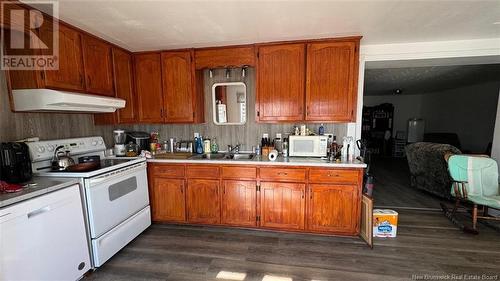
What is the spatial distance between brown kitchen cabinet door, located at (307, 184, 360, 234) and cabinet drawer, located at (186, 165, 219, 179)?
1.17m

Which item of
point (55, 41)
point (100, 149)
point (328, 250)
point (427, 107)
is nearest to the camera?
point (55, 41)

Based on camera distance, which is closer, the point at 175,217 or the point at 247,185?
the point at 247,185

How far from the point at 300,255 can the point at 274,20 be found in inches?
92.8

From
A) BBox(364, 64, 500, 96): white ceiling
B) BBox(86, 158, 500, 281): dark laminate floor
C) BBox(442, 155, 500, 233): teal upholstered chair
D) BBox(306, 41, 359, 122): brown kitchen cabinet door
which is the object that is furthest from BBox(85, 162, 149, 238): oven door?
BBox(364, 64, 500, 96): white ceiling

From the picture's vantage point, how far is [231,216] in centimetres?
266

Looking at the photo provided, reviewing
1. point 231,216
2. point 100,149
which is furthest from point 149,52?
point 231,216

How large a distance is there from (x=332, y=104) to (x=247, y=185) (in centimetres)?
143

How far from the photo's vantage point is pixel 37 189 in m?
1.55

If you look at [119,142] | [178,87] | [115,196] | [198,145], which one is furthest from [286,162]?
[119,142]

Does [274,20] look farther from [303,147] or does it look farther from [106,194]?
[106,194]

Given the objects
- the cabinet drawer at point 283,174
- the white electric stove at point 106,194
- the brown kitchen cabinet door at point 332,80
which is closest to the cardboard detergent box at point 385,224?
the cabinet drawer at point 283,174

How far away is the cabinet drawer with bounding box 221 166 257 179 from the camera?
254 cm

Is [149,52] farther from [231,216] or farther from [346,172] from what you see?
[346,172]

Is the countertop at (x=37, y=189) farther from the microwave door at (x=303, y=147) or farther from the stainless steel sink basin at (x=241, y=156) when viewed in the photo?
the microwave door at (x=303, y=147)
